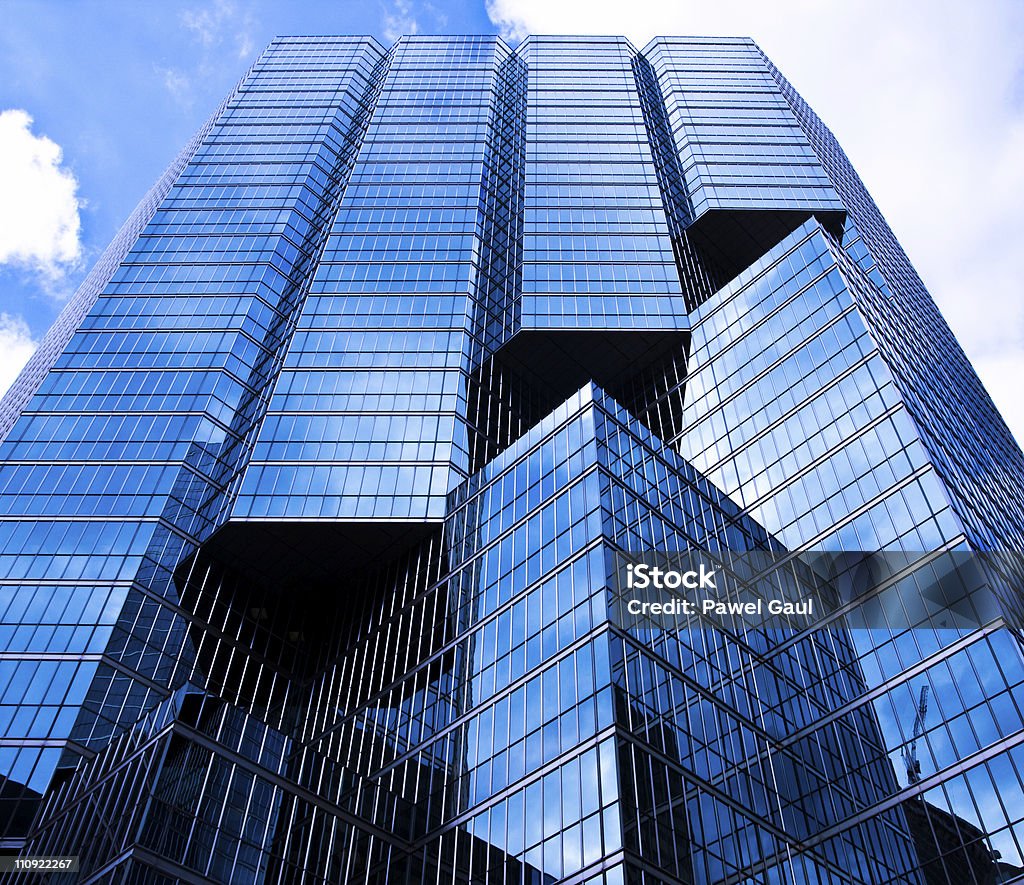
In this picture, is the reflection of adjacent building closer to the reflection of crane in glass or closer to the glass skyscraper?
the glass skyscraper

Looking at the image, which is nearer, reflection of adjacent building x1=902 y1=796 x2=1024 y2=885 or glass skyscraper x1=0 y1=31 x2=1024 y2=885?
reflection of adjacent building x1=902 y1=796 x2=1024 y2=885

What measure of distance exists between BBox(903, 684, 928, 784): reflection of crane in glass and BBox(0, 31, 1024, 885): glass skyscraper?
16 cm

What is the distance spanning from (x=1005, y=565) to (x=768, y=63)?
79.2m

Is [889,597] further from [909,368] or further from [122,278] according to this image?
[122,278]

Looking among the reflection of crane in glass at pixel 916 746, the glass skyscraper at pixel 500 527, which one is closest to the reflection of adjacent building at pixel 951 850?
the glass skyscraper at pixel 500 527

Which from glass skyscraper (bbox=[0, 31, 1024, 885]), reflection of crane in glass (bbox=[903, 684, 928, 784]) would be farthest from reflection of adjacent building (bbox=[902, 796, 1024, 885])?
reflection of crane in glass (bbox=[903, 684, 928, 784])

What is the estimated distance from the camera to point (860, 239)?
70.9 meters

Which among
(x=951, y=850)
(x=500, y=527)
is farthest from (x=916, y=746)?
(x=500, y=527)

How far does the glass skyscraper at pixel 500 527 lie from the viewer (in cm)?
3722

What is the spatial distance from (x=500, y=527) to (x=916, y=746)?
20881 millimetres

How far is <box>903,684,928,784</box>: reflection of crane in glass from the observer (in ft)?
128

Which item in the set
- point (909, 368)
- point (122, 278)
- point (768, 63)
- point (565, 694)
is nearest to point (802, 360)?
point (909, 368)

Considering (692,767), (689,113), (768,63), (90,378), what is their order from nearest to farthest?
(692,767)
(90,378)
(689,113)
(768,63)

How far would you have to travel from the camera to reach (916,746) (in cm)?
3953
